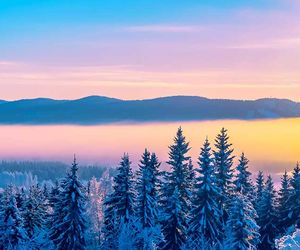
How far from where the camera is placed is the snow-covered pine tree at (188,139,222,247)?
53.7 meters

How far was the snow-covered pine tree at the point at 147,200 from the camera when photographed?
179 ft

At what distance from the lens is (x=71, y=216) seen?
55.7 m

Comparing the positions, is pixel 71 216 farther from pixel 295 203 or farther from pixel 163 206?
pixel 295 203

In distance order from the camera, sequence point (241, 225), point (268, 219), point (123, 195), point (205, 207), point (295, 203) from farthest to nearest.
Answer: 1. point (268, 219)
2. point (295, 203)
3. point (123, 195)
4. point (205, 207)
5. point (241, 225)

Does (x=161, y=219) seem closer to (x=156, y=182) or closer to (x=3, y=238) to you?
(x=156, y=182)

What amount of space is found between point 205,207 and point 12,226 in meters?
23.6

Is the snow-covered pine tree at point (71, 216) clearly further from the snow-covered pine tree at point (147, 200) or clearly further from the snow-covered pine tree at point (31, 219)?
the snow-covered pine tree at point (31, 219)

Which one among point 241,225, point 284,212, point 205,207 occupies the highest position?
point 205,207

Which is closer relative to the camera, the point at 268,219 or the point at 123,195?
the point at 123,195

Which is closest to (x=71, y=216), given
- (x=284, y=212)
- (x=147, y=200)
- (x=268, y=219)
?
(x=147, y=200)

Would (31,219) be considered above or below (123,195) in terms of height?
below

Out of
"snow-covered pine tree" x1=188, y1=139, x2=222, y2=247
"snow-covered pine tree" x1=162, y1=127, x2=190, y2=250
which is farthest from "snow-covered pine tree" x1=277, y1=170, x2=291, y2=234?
"snow-covered pine tree" x1=162, y1=127, x2=190, y2=250

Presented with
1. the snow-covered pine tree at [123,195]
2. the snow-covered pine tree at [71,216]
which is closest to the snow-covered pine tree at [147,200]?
the snow-covered pine tree at [123,195]

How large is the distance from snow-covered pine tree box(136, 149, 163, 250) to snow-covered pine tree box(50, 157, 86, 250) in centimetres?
607
